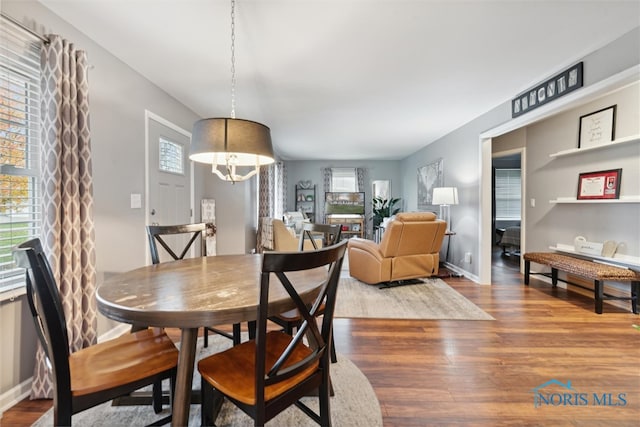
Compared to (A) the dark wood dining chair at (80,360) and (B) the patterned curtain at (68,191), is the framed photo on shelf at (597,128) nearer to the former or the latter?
(A) the dark wood dining chair at (80,360)

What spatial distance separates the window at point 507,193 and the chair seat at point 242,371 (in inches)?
312

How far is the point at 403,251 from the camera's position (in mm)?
3682

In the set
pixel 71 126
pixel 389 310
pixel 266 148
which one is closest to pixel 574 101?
pixel 389 310

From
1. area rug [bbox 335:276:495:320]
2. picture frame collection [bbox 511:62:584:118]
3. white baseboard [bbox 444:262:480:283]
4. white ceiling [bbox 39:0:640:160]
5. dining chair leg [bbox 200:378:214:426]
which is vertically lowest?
area rug [bbox 335:276:495:320]

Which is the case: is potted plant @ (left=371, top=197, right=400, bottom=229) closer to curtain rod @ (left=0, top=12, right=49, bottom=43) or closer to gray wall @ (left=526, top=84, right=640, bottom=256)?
gray wall @ (left=526, top=84, right=640, bottom=256)

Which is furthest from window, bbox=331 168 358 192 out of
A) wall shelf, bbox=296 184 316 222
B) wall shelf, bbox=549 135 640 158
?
wall shelf, bbox=549 135 640 158

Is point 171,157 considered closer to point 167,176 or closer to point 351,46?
point 167,176

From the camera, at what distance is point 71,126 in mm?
1792

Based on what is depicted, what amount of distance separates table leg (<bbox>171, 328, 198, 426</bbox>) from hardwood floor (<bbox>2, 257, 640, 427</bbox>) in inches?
30.7

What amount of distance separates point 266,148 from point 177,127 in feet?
8.05

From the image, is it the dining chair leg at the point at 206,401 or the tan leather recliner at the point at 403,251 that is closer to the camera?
the dining chair leg at the point at 206,401

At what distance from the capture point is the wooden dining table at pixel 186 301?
3.30 ft

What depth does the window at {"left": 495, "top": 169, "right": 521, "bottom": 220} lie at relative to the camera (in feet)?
24.3

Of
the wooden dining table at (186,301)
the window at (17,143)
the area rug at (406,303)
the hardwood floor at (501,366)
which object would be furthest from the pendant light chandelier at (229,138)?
the area rug at (406,303)
